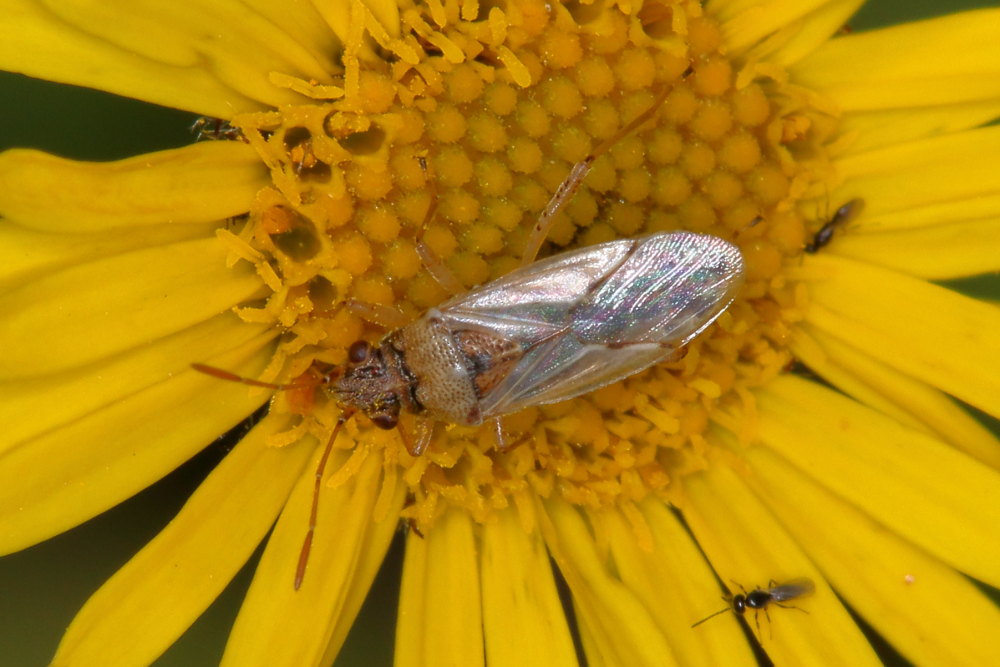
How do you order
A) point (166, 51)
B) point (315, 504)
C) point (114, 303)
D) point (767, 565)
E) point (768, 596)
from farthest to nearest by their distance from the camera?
point (767, 565) < point (768, 596) < point (315, 504) < point (114, 303) < point (166, 51)

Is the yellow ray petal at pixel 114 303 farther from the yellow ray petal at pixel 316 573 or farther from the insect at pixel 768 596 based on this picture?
the insect at pixel 768 596

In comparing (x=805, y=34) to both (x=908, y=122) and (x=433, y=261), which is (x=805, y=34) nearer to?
(x=908, y=122)

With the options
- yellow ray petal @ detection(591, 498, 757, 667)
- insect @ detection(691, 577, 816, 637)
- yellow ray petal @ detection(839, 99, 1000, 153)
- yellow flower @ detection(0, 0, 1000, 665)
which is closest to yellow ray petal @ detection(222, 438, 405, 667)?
yellow flower @ detection(0, 0, 1000, 665)

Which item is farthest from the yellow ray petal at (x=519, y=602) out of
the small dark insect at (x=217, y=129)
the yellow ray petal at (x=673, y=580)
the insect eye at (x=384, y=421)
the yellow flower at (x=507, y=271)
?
the small dark insect at (x=217, y=129)

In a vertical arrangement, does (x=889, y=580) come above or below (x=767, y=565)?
below

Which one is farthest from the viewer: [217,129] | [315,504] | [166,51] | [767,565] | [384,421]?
[767,565]

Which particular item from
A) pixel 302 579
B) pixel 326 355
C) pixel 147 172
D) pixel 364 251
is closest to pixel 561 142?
pixel 364 251

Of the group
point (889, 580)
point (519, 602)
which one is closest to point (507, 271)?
point (519, 602)
